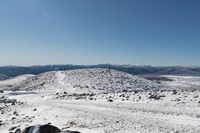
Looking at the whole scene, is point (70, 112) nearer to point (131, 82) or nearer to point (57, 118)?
point (57, 118)

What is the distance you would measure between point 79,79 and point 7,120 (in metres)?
46.3

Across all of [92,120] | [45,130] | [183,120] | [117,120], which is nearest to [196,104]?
[183,120]

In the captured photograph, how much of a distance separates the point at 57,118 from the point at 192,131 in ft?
40.4

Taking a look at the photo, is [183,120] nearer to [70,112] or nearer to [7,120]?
[70,112]

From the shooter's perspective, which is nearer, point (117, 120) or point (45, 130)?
point (45, 130)

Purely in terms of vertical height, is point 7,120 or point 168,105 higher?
point 168,105

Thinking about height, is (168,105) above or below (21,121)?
above

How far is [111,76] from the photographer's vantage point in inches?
2916

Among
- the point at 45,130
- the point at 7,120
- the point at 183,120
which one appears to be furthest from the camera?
the point at 7,120

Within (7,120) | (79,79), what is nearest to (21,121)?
(7,120)

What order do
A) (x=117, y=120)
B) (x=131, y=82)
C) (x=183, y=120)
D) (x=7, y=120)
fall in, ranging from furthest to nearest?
(x=131, y=82) < (x=7, y=120) < (x=117, y=120) < (x=183, y=120)

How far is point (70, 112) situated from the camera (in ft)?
81.4

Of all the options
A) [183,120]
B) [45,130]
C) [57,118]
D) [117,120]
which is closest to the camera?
[45,130]

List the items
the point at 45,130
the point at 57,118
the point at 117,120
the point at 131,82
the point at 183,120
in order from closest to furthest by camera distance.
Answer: the point at 45,130
the point at 183,120
the point at 117,120
the point at 57,118
the point at 131,82
